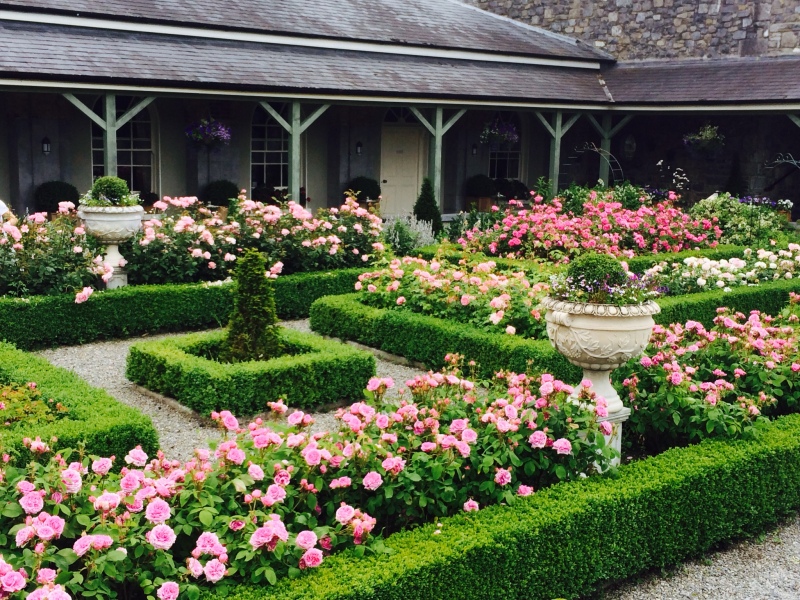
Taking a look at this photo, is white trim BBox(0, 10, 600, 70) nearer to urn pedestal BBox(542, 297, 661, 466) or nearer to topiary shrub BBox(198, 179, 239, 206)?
topiary shrub BBox(198, 179, 239, 206)

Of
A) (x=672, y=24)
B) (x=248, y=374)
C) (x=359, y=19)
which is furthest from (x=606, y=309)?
(x=672, y=24)

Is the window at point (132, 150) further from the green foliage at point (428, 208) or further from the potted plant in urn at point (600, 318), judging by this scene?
the potted plant in urn at point (600, 318)

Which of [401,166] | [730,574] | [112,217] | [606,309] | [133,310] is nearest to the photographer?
[730,574]

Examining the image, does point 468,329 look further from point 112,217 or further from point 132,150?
point 132,150

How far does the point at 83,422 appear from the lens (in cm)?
527

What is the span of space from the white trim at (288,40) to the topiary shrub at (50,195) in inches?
87.2

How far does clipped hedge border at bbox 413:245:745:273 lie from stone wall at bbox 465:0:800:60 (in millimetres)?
7825

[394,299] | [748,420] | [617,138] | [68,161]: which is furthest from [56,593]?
[617,138]

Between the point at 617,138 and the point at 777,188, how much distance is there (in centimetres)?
391

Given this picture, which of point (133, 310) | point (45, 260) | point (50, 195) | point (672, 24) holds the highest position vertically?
point (672, 24)

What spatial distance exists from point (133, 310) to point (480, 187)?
10.7 meters

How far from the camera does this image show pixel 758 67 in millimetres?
18297

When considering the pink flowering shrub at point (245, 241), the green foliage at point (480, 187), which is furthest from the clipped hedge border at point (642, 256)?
the green foliage at point (480, 187)

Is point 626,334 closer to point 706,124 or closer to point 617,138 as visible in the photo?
point 706,124
